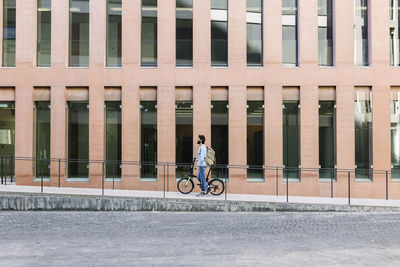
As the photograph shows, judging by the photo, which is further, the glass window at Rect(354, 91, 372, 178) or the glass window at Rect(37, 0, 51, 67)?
the glass window at Rect(37, 0, 51, 67)

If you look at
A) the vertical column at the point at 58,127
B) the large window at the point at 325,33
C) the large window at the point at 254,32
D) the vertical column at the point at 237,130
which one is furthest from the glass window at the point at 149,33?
the large window at the point at 325,33

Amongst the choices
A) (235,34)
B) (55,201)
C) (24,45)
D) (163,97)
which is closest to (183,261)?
(55,201)

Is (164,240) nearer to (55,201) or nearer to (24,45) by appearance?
(55,201)

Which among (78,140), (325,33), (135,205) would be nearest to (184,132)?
(78,140)

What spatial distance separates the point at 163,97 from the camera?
18.1 meters

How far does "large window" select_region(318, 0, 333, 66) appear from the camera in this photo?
1842 centimetres

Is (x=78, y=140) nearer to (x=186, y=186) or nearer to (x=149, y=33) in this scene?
(x=149, y=33)

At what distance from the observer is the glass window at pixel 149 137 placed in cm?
1803

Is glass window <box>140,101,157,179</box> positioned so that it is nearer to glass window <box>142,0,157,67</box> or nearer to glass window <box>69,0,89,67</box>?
glass window <box>142,0,157,67</box>

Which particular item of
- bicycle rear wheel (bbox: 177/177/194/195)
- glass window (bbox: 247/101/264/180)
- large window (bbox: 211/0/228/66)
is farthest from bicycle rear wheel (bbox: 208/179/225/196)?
large window (bbox: 211/0/228/66)

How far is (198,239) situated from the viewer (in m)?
9.00

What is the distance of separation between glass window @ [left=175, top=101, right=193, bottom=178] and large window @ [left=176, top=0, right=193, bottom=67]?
5.68ft

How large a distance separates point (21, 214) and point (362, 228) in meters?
8.83

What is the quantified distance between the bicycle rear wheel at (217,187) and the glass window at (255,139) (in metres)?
2.96
